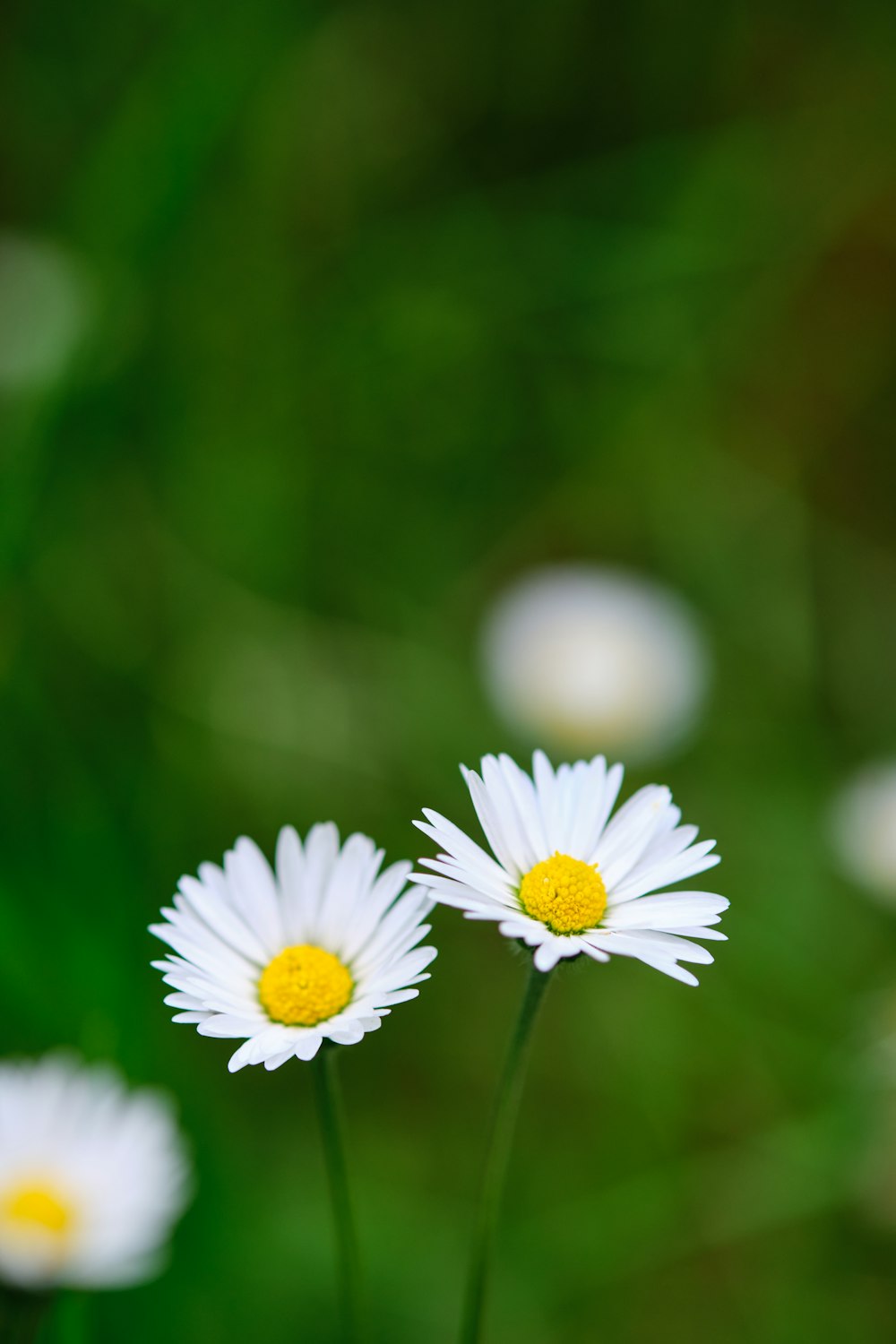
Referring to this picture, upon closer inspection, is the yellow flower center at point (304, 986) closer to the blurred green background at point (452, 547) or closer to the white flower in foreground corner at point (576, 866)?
the white flower in foreground corner at point (576, 866)

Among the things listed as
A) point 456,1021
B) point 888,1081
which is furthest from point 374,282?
point 888,1081

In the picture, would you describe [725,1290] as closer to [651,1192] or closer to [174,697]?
[651,1192]

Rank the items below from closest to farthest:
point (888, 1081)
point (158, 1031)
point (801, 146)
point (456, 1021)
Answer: point (158, 1031), point (888, 1081), point (456, 1021), point (801, 146)

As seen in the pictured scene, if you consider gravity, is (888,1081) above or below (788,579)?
below

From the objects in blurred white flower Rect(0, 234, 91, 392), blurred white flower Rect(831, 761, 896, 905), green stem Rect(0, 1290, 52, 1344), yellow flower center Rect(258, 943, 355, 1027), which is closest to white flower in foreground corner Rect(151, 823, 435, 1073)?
yellow flower center Rect(258, 943, 355, 1027)

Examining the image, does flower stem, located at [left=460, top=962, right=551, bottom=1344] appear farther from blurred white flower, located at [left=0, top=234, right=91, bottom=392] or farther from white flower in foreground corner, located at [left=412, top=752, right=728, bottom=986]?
blurred white flower, located at [left=0, top=234, right=91, bottom=392]

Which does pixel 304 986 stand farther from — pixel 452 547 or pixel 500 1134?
pixel 452 547

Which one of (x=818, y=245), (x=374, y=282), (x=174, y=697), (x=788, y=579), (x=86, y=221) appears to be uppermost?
(x=818, y=245)
